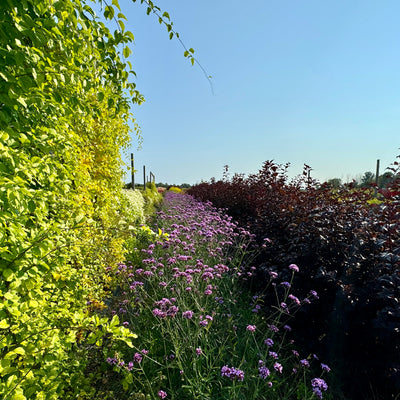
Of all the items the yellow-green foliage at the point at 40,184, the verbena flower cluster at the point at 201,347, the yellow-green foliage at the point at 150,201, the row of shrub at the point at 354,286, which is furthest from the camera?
the yellow-green foliage at the point at 150,201

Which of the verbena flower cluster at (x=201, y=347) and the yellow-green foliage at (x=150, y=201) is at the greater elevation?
the yellow-green foliage at (x=150, y=201)

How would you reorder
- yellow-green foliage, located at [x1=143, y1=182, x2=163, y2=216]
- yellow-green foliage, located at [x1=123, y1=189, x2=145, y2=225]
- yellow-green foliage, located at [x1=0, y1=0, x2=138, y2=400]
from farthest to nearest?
yellow-green foliage, located at [x1=143, y1=182, x2=163, y2=216], yellow-green foliage, located at [x1=123, y1=189, x2=145, y2=225], yellow-green foliage, located at [x1=0, y1=0, x2=138, y2=400]

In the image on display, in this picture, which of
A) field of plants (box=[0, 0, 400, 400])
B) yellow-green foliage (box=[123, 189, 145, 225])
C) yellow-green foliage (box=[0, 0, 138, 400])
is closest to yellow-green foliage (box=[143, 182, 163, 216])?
yellow-green foliage (box=[123, 189, 145, 225])

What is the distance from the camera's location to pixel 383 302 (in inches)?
113

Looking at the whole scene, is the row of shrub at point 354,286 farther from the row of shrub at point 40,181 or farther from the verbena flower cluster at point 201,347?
the row of shrub at point 40,181

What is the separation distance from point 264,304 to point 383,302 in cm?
201

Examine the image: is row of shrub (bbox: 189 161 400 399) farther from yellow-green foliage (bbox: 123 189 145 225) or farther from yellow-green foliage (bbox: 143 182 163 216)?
yellow-green foliage (bbox: 143 182 163 216)

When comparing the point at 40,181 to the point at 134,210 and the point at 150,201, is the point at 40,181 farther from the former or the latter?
the point at 150,201

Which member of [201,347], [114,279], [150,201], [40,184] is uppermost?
[40,184]

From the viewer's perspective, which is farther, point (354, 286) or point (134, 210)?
point (134, 210)

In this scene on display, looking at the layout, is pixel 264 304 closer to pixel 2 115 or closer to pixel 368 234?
pixel 368 234

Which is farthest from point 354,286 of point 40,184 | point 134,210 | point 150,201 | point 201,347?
point 150,201

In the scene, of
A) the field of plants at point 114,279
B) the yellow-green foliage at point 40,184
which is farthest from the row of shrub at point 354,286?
the yellow-green foliage at point 40,184

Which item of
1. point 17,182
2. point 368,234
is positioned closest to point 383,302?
point 368,234
